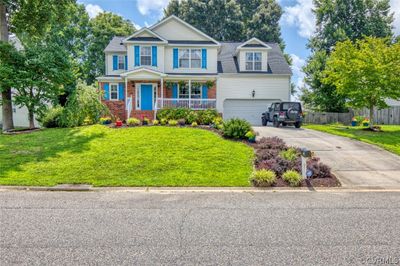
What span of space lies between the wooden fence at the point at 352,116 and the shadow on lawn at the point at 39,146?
2046cm

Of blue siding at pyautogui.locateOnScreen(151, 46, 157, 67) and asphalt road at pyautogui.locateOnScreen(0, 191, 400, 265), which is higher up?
blue siding at pyautogui.locateOnScreen(151, 46, 157, 67)

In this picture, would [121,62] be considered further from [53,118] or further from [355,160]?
[355,160]

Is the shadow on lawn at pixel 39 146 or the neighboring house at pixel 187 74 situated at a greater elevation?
the neighboring house at pixel 187 74

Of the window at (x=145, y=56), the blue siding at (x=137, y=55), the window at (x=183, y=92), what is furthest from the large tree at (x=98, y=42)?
the window at (x=183, y=92)

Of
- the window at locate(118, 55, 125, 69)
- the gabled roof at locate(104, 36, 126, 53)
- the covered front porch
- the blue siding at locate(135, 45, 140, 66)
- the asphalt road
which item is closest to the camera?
the asphalt road

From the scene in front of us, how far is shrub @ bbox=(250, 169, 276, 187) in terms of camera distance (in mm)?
8828

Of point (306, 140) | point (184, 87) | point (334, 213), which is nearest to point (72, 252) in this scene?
point (334, 213)

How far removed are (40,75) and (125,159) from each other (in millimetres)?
9752

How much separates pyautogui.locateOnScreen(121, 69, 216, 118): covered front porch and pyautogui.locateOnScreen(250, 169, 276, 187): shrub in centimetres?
1328

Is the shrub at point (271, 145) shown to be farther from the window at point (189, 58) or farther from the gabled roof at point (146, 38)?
the gabled roof at point (146, 38)

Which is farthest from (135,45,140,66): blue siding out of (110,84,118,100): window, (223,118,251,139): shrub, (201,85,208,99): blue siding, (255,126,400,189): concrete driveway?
(255,126,400,189): concrete driveway

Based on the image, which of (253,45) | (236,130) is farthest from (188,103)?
(236,130)

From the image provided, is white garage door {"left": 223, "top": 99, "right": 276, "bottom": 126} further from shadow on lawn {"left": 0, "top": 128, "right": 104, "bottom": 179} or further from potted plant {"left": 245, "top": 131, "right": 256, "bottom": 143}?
shadow on lawn {"left": 0, "top": 128, "right": 104, "bottom": 179}

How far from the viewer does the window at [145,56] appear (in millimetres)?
23828
